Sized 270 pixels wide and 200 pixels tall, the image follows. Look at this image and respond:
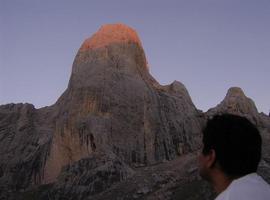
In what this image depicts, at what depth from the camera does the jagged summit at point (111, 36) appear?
44844mm

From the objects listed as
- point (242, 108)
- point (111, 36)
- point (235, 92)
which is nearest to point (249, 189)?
point (242, 108)

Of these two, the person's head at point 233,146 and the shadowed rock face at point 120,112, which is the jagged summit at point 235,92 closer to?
the shadowed rock face at point 120,112

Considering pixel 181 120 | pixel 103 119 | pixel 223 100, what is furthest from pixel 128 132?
pixel 223 100

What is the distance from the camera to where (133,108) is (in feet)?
133

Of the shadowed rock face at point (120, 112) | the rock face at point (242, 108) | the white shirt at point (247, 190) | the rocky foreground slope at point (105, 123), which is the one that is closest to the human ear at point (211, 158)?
the white shirt at point (247, 190)

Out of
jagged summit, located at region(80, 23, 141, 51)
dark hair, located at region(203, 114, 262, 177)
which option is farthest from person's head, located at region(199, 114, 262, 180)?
jagged summit, located at region(80, 23, 141, 51)

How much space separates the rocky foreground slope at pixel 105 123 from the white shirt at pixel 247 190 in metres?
28.4

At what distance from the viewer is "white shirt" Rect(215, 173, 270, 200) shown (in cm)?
322

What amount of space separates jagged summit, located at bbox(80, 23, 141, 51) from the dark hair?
4135 cm

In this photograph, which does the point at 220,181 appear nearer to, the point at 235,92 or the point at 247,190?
the point at 247,190

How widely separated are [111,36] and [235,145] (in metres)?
42.3

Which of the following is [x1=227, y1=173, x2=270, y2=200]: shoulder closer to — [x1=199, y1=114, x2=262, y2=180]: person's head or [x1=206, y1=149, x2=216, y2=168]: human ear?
[x1=199, y1=114, x2=262, y2=180]: person's head

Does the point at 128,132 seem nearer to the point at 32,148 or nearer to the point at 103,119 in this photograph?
the point at 103,119

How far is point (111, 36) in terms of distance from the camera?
149 ft
